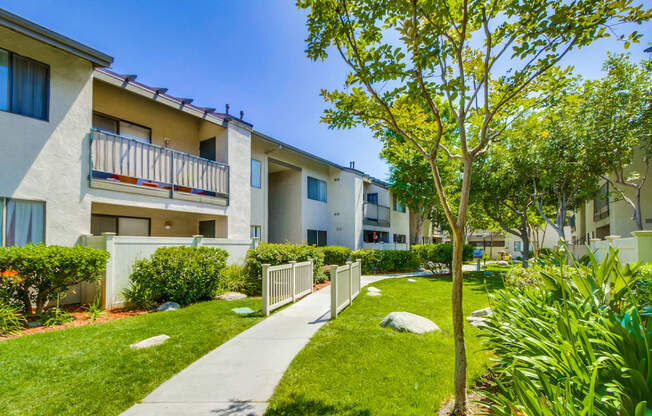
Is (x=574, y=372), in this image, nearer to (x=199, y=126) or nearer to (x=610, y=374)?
(x=610, y=374)

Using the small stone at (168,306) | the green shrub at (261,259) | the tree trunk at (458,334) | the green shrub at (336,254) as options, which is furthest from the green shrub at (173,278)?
the green shrub at (336,254)

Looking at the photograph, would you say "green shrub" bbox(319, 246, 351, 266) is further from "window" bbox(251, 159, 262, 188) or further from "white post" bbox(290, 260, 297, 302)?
"white post" bbox(290, 260, 297, 302)

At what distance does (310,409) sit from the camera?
3377mm

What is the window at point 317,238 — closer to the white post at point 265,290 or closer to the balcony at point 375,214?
the balcony at point 375,214

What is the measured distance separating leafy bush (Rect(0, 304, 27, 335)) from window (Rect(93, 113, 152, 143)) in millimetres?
6035

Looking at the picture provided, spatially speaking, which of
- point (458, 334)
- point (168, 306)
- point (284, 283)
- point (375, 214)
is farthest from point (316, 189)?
point (458, 334)

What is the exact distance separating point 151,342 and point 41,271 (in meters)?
3.17

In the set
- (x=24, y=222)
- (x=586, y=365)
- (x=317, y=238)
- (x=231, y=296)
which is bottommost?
(x=231, y=296)

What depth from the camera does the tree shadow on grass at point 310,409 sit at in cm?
330

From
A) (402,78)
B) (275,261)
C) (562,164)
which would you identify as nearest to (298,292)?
(275,261)

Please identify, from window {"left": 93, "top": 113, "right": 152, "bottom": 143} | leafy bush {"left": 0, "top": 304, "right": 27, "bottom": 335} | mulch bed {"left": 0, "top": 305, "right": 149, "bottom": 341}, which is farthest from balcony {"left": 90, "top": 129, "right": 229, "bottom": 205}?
leafy bush {"left": 0, "top": 304, "right": 27, "bottom": 335}

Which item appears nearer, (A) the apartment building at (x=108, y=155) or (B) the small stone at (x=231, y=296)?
(A) the apartment building at (x=108, y=155)

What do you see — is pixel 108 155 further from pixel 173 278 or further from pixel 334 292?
pixel 334 292

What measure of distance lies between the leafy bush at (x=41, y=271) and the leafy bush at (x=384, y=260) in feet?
40.7
